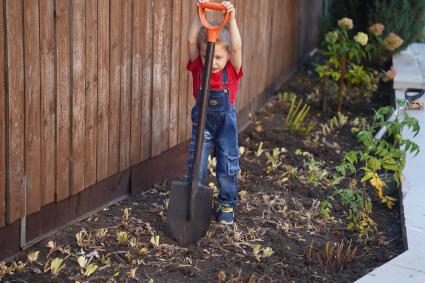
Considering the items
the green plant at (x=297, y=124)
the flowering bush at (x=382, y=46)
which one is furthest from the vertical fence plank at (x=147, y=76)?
the flowering bush at (x=382, y=46)

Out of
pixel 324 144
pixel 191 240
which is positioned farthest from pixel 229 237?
pixel 324 144

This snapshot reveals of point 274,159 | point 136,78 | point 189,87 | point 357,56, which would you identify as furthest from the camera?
point 357,56

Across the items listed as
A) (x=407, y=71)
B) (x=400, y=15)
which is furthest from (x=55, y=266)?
(x=400, y=15)

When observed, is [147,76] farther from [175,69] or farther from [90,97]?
[90,97]

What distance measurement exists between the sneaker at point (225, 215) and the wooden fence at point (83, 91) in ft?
2.31

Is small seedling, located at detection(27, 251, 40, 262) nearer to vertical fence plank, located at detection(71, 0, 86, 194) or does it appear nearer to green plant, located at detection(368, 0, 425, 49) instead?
vertical fence plank, located at detection(71, 0, 86, 194)

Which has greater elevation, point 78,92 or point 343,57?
point 78,92

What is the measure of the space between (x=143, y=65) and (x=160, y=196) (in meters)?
0.90

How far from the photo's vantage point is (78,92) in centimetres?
489

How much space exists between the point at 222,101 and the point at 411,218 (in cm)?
140

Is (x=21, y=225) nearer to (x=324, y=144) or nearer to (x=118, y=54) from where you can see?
(x=118, y=54)

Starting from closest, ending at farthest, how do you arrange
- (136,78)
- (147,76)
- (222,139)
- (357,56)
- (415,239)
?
1. (415,239)
2. (222,139)
3. (136,78)
4. (147,76)
5. (357,56)

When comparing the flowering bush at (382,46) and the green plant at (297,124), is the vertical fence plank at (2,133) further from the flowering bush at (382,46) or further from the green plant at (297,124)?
the flowering bush at (382,46)

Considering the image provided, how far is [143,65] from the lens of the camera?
18.2 feet
